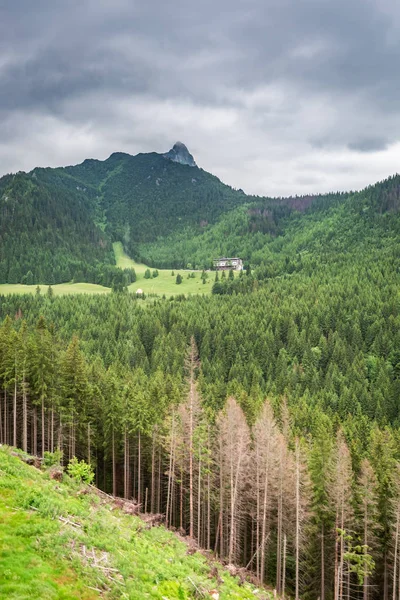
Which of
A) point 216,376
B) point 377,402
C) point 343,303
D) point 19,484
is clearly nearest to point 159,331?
point 216,376

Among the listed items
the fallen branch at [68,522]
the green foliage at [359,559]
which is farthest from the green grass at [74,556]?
the green foliage at [359,559]

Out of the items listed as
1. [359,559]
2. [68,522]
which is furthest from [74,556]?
[359,559]

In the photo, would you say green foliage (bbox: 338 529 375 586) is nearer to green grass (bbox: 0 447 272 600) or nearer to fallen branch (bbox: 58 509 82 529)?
green grass (bbox: 0 447 272 600)

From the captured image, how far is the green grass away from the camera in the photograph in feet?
50.7

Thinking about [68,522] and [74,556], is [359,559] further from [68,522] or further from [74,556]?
[74,556]

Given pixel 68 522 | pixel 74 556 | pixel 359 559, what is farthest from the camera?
pixel 359 559

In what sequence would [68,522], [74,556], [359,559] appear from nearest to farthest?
1. [74,556]
2. [68,522]
3. [359,559]

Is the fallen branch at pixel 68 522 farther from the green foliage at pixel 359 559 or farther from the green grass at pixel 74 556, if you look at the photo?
the green foliage at pixel 359 559

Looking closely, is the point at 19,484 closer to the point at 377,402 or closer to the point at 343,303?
the point at 377,402

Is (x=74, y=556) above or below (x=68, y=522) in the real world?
above

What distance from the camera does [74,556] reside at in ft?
57.8

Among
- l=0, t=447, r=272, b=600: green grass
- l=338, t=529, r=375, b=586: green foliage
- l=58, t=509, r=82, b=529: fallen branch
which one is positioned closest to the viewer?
l=0, t=447, r=272, b=600: green grass

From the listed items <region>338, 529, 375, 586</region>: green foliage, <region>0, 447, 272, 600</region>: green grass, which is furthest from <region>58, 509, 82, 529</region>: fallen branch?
<region>338, 529, 375, 586</region>: green foliage

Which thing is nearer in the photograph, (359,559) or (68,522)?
(68,522)
